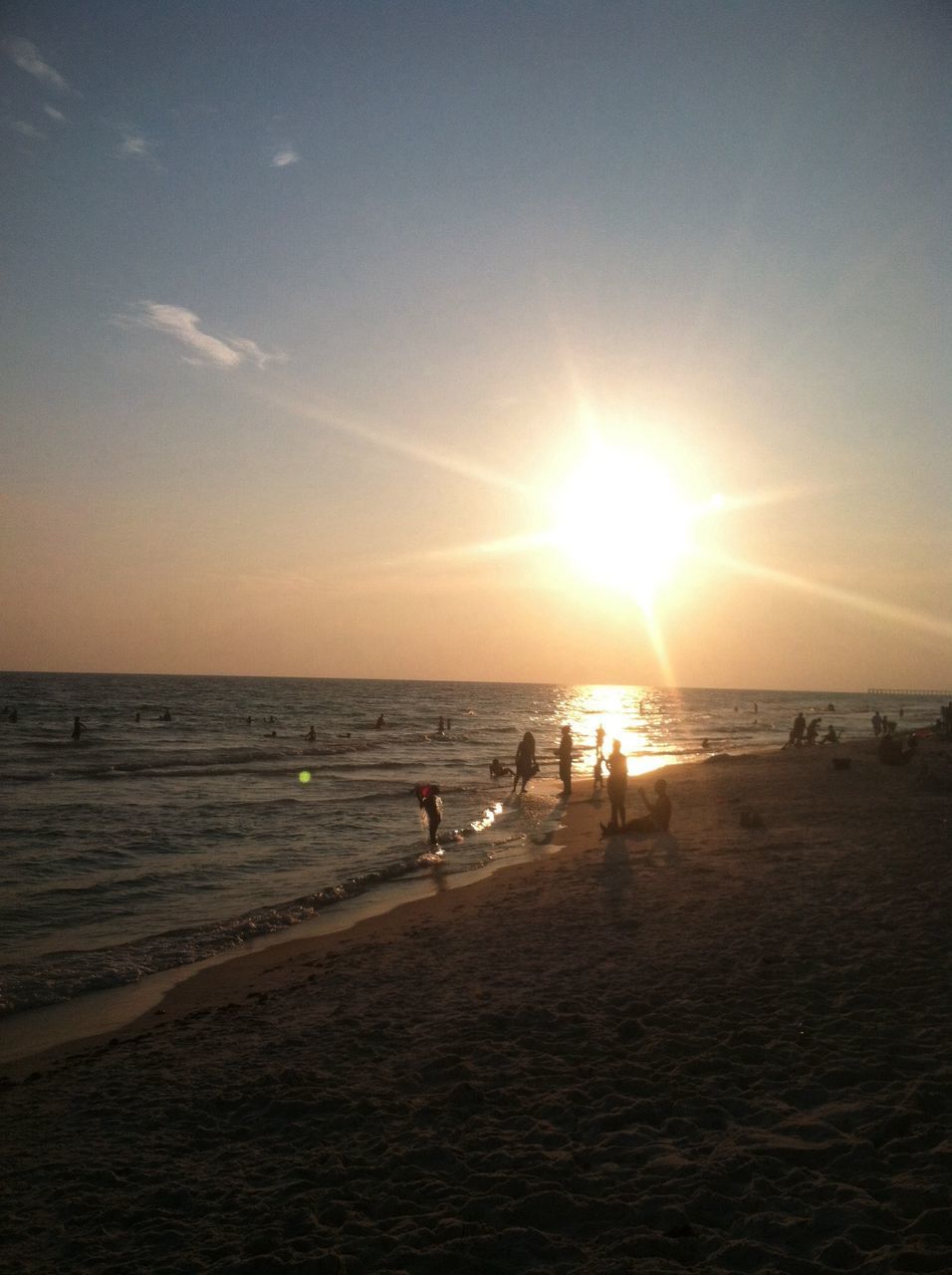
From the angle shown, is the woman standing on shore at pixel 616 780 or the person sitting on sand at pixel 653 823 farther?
the person sitting on sand at pixel 653 823

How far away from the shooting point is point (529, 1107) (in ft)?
18.6

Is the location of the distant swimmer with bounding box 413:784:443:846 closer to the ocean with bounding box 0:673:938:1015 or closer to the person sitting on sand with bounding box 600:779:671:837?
the ocean with bounding box 0:673:938:1015

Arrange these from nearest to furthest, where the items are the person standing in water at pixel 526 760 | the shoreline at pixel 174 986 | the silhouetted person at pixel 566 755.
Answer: the shoreline at pixel 174 986 → the silhouetted person at pixel 566 755 → the person standing in water at pixel 526 760

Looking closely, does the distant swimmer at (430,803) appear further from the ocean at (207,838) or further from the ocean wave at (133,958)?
the ocean wave at (133,958)

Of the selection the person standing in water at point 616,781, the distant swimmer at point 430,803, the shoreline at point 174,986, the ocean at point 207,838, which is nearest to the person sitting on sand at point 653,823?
the person standing in water at point 616,781

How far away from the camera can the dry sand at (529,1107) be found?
167 inches

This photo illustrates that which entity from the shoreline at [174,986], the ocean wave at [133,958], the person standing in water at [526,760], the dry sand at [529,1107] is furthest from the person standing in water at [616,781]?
the person standing in water at [526,760]

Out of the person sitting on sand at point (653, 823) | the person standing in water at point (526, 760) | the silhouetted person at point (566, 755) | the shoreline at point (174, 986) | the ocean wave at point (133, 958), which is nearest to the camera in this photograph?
the shoreline at point (174, 986)

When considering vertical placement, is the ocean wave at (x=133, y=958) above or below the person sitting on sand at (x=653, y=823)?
below

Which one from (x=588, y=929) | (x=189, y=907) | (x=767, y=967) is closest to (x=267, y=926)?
(x=189, y=907)

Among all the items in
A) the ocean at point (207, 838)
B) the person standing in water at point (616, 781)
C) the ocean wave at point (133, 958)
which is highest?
the person standing in water at point (616, 781)

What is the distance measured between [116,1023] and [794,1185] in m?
6.63

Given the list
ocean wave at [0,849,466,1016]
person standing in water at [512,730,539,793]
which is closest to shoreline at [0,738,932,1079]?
ocean wave at [0,849,466,1016]

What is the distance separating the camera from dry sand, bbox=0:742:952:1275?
13.9 feet
